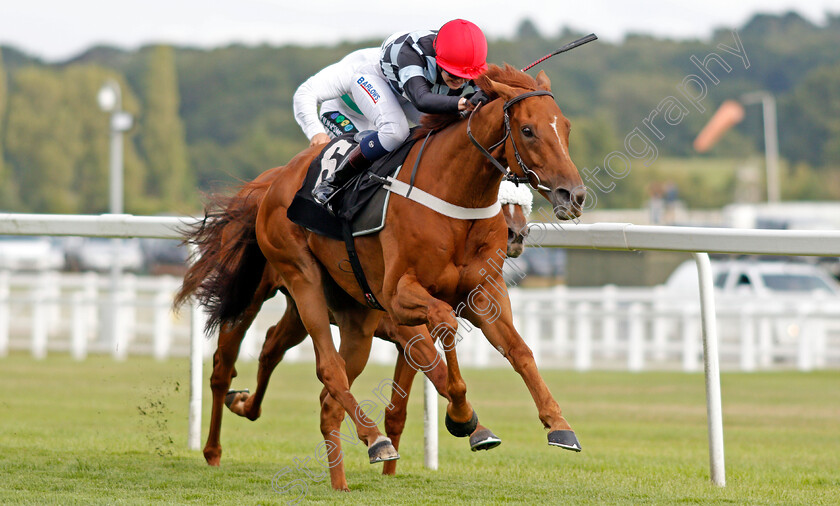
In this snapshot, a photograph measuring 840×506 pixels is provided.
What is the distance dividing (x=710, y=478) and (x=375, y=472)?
66.6 inches

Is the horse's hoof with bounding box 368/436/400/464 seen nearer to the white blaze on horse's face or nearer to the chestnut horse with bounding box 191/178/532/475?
the chestnut horse with bounding box 191/178/532/475

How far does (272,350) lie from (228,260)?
56cm

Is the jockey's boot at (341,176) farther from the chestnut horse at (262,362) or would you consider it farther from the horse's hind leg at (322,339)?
the chestnut horse at (262,362)

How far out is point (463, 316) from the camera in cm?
449

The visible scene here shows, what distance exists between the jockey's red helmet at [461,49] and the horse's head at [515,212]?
1.88ft

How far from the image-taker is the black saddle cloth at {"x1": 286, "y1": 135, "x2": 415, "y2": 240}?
4.83 m

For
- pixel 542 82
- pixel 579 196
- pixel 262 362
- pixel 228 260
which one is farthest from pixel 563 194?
pixel 262 362

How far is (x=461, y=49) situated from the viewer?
4.68 metres

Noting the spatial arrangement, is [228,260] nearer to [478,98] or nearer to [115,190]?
[478,98]

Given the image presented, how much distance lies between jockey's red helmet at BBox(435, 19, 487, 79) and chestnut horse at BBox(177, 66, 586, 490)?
230 mm

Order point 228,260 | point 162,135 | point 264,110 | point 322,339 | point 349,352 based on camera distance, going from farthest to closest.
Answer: point 264,110, point 162,135, point 228,260, point 349,352, point 322,339

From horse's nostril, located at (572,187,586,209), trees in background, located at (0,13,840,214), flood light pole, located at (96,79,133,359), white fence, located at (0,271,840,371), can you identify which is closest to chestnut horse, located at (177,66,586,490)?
horse's nostril, located at (572,187,586,209)

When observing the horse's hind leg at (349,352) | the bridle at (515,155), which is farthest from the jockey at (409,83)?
the horse's hind leg at (349,352)

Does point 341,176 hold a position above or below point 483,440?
above
